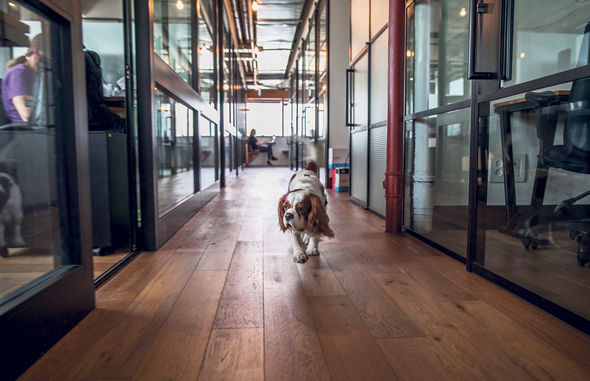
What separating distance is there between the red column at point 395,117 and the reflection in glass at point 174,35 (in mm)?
1566

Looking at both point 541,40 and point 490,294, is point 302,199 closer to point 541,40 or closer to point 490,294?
point 490,294

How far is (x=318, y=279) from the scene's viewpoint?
5.91 feet

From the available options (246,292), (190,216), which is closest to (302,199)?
(246,292)

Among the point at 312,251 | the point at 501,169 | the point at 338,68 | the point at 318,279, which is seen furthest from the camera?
the point at 338,68

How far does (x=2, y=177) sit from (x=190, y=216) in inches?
91.7

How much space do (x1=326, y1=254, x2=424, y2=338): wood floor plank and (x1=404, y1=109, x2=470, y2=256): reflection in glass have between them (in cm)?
77

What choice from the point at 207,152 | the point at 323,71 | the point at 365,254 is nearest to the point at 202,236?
the point at 365,254

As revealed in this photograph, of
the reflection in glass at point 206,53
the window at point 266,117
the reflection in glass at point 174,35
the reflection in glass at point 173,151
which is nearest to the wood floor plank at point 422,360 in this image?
the reflection in glass at point 173,151

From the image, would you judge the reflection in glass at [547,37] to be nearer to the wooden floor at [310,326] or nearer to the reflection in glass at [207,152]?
the wooden floor at [310,326]

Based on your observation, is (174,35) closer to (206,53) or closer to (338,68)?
(206,53)

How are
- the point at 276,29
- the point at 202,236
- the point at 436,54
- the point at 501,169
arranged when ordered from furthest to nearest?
the point at 276,29
the point at 202,236
the point at 436,54
the point at 501,169

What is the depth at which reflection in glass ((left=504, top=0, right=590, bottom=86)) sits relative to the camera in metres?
1.48

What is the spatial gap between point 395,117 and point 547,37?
1210 millimetres

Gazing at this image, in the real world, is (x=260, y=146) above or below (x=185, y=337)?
above
